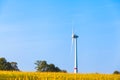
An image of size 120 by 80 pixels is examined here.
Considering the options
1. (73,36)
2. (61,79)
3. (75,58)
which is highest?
(73,36)

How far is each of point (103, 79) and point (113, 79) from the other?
2542mm

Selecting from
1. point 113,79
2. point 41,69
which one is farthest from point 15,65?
point 113,79

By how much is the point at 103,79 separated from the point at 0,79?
780cm

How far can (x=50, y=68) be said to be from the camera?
11106 cm

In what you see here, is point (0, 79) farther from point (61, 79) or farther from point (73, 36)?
point (73, 36)

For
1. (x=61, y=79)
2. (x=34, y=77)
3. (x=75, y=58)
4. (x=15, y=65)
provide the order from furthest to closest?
(x=15, y=65)
(x=75, y=58)
(x=34, y=77)
(x=61, y=79)

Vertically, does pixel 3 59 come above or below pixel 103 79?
above

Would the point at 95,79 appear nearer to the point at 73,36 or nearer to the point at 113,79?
the point at 113,79

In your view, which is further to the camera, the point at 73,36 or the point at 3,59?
the point at 3,59

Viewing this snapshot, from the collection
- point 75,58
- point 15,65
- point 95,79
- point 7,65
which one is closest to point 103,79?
point 95,79

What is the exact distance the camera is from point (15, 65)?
11031cm

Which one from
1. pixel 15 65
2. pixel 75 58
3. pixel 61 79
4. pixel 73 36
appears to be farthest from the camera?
pixel 15 65

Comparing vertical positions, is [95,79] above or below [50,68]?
below

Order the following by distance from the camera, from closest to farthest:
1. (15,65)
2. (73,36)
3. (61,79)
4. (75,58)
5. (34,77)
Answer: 1. (61,79)
2. (34,77)
3. (75,58)
4. (73,36)
5. (15,65)
